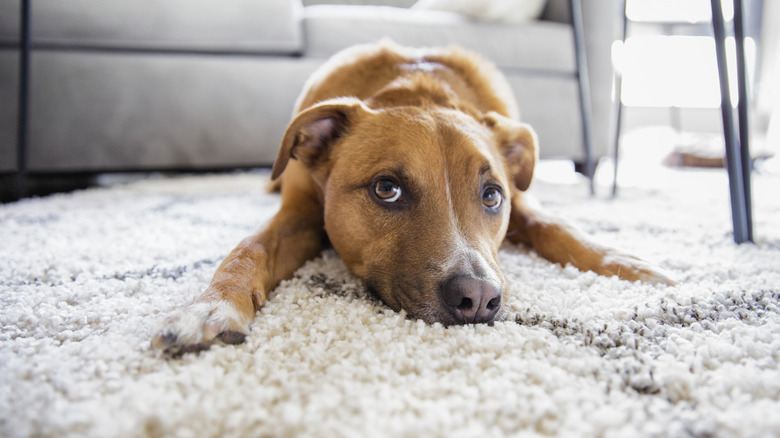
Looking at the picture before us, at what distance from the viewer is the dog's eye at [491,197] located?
154 centimetres

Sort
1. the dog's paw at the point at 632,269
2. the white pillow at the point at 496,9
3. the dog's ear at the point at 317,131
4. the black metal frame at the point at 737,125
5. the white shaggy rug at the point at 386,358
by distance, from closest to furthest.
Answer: the white shaggy rug at the point at 386,358 < the dog's paw at the point at 632,269 < the dog's ear at the point at 317,131 < the black metal frame at the point at 737,125 < the white pillow at the point at 496,9

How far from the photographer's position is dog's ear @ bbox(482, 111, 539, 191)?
182 centimetres

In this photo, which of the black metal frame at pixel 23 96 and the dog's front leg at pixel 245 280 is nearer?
the dog's front leg at pixel 245 280

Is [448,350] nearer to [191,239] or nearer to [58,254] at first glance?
[191,239]

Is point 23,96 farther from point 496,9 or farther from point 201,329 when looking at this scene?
point 496,9

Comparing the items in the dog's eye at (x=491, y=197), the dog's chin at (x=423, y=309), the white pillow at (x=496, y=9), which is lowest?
the dog's chin at (x=423, y=309)

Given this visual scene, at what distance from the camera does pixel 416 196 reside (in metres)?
1.41

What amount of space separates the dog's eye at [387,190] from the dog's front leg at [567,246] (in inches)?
24.8

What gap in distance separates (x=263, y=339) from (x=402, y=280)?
15.3 inches

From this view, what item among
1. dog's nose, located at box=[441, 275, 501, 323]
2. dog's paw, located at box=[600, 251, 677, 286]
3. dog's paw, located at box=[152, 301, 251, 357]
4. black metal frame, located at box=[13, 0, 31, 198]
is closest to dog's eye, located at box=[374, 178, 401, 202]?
dog's nose, located at box=[441, 275, 501, 323]

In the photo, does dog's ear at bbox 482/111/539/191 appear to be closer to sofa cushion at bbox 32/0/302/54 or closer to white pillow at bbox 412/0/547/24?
sofa cushion at bbox 32/0/302/54

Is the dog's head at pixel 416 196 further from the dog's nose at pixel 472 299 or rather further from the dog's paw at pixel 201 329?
the dog's paw at pixel 201 329

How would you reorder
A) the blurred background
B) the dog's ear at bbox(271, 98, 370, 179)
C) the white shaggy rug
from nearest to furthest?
the white shaggy rug → the dog's ear at bbox(271, 98, 370, 179) → the blurred background

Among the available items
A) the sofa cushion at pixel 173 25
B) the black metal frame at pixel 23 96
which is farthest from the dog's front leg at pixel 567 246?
the black metal frame at pixel 23 96
